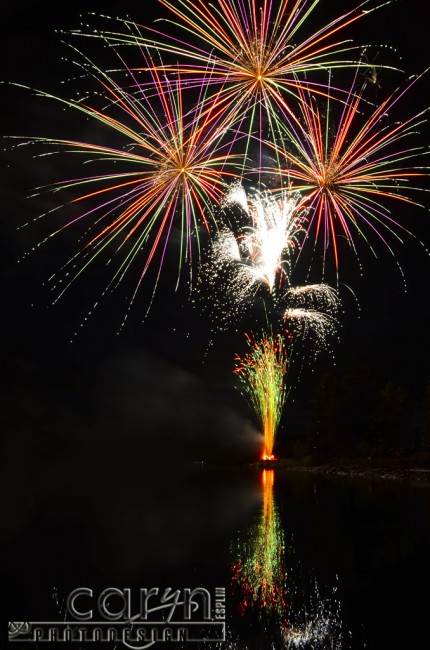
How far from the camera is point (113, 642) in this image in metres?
9.72

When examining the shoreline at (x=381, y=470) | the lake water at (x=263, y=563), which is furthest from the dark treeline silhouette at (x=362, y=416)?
the lake water at (x=263, y=563)

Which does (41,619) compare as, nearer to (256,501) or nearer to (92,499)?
(256,501)

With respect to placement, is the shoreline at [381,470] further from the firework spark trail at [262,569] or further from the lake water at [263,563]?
the firework spark trail at [262,569]

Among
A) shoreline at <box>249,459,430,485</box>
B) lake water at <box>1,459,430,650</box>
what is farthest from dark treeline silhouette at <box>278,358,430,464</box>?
lake water at <box>1,459,430,650</box>

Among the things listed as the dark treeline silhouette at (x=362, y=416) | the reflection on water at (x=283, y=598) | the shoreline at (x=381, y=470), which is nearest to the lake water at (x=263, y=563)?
the reflection on water at (x=283, y=598)

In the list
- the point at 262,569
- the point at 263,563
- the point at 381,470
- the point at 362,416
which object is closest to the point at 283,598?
the point at 262,569

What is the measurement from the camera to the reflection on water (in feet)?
31.4

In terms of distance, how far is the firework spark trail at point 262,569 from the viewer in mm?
11602

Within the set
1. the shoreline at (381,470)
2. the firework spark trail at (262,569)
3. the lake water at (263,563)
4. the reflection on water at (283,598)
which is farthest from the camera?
the shoreline at (381,470)

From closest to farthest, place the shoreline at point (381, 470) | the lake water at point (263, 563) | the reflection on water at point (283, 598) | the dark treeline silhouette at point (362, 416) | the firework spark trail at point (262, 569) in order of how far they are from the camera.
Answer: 1. the reflection on water at point (283, 598)
2. the lake water at point (263, 563)
3. the firework spark trail at point (262, 569)
4. the shoreline at point (381, 470)
5. the dark treeline silhouette at point (362, 416)

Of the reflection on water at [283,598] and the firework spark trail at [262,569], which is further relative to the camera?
the firework spark trail at [262,569]

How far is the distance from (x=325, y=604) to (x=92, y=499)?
29461 mm

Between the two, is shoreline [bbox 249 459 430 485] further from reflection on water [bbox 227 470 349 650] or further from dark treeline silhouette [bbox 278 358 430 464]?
reflection on water [bbox 227 470 349 650]

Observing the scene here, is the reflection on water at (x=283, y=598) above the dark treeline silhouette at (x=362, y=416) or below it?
below
